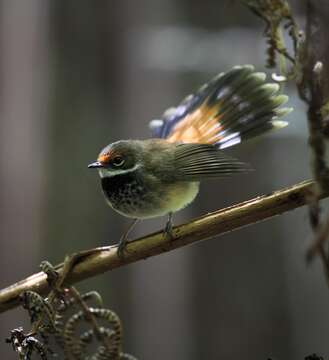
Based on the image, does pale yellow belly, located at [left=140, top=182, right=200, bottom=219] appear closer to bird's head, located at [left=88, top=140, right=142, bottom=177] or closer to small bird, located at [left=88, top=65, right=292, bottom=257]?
small bird, located at [left=88, top=65, right=292, bottom=257]

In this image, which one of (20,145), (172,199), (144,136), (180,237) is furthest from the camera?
(144,136)

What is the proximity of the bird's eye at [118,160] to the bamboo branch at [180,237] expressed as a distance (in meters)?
0.66

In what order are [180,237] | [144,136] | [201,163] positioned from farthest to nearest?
[144,136] → [201,163] → [180,237]

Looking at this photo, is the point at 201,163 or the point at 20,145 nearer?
the point at 201,163

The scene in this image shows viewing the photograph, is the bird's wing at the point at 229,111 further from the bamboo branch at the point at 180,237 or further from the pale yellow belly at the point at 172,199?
the bamboo branch at the point at 180,237

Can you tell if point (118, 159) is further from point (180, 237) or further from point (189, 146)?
point (180, 237)

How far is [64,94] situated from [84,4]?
27.6 inches

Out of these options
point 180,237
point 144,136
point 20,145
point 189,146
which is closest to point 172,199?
point 189,146

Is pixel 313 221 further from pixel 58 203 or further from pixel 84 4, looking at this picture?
pixel 84 4

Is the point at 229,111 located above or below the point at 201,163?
above

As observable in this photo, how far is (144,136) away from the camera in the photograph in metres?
4.18

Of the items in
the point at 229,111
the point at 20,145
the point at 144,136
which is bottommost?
the point at 144,136

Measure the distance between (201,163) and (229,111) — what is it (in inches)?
7.4

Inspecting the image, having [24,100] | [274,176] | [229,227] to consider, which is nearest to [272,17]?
[229,227]
